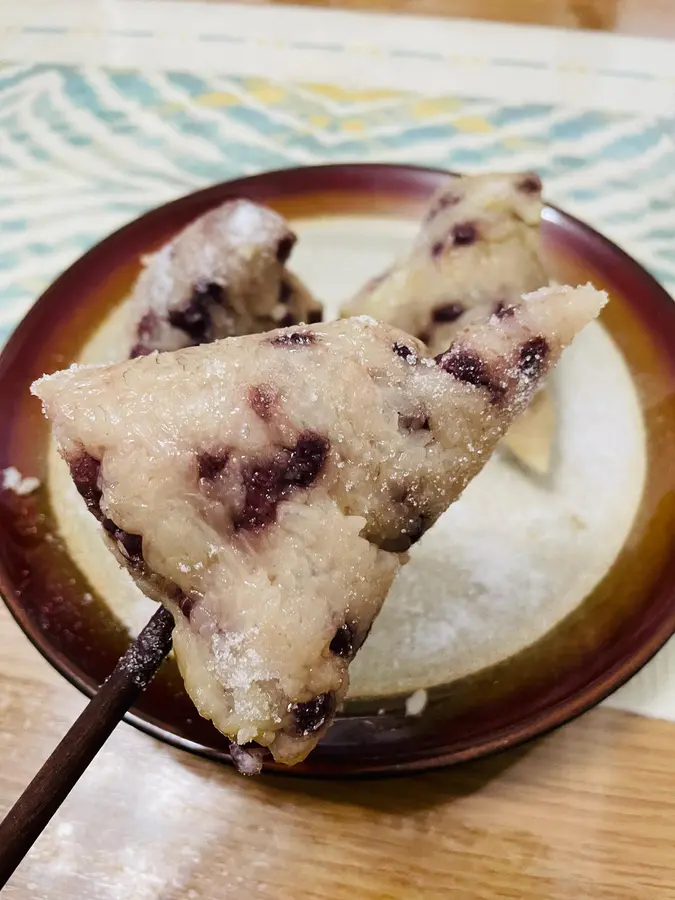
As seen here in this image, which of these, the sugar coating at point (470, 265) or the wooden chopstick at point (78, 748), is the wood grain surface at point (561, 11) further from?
the wooden chopstick at point (78, 748)

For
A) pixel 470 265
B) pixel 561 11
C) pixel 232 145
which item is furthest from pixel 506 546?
pixel 561 11

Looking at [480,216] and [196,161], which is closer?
[480,216]

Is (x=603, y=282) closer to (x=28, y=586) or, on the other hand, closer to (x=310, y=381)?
(x=310, y=381)

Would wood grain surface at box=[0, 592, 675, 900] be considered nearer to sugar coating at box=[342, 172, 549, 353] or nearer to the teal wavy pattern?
sugar coating at box=[342, 172, 549, 353]

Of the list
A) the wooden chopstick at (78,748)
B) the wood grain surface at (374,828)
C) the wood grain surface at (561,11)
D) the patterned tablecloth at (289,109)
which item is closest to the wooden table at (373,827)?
the wood grain surface at (374,828)

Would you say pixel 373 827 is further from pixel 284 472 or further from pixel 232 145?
pixel 232 145

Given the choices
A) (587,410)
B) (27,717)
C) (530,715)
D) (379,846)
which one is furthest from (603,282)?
(27,717)
